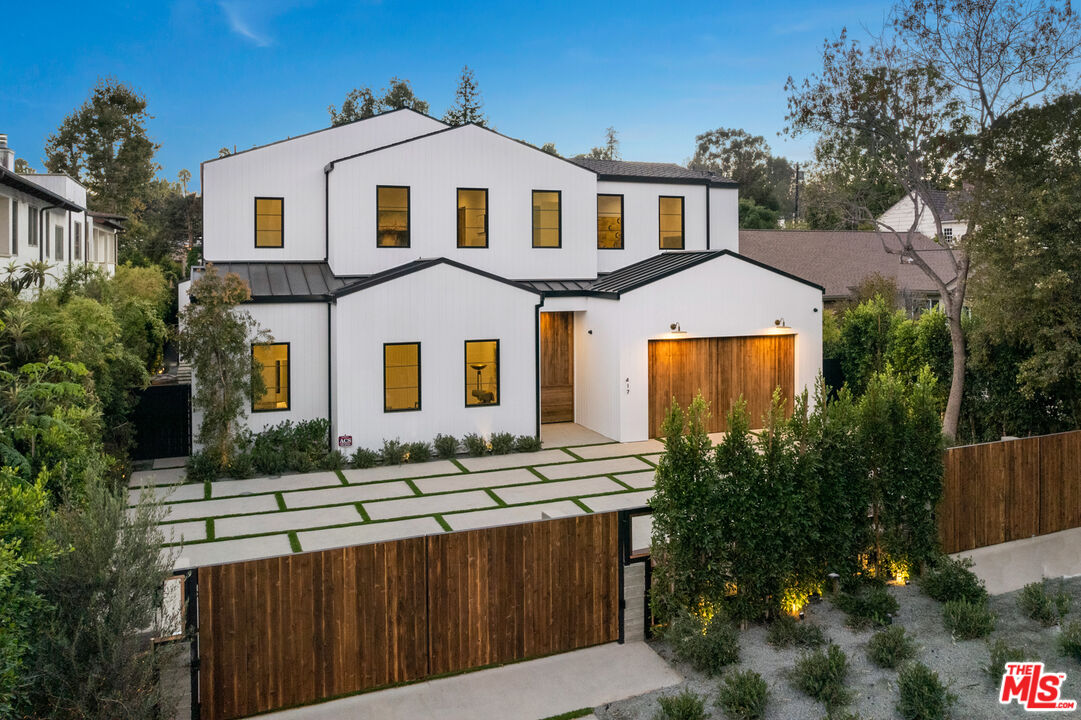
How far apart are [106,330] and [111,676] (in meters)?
7.11

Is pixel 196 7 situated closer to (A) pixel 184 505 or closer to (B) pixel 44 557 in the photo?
(A) pixel 184 505

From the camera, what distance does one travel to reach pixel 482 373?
1634 centimetres

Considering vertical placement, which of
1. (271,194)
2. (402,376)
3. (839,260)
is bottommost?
(402,376)

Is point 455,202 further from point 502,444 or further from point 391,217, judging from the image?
point 502,444

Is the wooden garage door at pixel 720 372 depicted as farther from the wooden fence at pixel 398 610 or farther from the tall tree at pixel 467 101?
the tall tree at pixel 467 101

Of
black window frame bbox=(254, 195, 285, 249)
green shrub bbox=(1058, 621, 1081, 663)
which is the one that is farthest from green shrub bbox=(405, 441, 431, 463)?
green shrub bbox=(1058, 621, 1081, 663)

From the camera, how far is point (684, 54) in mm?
28656

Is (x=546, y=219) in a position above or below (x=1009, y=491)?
above

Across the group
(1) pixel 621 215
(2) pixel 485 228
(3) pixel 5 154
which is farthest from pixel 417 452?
(3) pixel 5 154

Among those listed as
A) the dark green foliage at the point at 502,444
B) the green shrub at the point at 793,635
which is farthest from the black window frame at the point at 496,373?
the green shrub at the point at 793,635

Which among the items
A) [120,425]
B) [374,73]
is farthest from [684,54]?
[120,425]

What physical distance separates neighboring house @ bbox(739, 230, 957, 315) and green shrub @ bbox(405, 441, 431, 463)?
851 inches

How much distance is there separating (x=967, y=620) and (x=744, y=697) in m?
2.99

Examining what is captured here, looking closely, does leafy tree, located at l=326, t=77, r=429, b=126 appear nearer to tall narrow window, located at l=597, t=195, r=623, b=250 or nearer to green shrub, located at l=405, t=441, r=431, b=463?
tall narrow window, located at l=597, t=195, r=623, b=250
